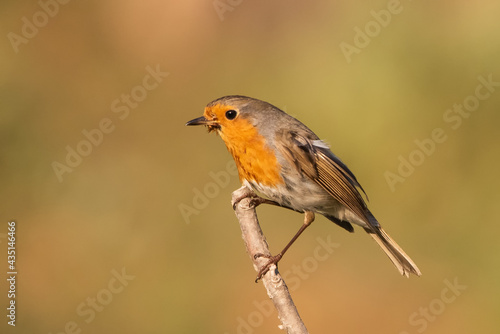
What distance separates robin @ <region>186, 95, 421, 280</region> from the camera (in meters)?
3.39

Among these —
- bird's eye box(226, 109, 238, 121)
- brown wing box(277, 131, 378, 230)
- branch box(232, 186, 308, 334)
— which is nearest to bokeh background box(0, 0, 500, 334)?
brown wing box(277, 131, 378, 230)

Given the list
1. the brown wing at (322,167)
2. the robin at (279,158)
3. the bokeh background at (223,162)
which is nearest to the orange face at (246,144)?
the robin at (279,158)

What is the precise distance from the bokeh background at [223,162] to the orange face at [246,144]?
197 centimetres

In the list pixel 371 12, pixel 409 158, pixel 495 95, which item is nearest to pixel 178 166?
pixel 409 158

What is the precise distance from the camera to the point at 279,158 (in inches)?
134

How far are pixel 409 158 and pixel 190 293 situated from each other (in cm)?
232

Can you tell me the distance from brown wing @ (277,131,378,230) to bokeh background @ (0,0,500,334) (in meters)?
1.73

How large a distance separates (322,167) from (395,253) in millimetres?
684

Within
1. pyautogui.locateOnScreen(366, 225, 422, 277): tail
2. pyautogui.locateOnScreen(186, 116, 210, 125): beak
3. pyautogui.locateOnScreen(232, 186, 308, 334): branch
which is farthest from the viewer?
pyautogui.locateOnScreen(366, 225, 422, 277): tail

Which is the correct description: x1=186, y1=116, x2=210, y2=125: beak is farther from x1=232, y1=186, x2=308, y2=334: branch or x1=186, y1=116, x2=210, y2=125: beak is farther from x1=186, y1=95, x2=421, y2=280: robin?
x1=232, y1=186, x2=308, y2=334: branch

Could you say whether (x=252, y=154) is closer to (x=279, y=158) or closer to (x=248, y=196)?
(x=279, y=158)

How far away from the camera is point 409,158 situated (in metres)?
5.93

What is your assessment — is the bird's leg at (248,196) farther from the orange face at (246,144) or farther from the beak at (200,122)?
the beak at (200,122)

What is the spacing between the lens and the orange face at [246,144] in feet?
11.1
